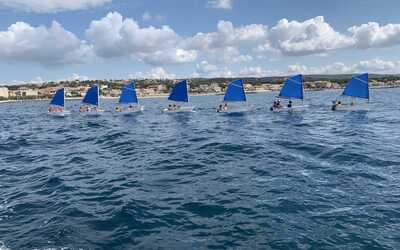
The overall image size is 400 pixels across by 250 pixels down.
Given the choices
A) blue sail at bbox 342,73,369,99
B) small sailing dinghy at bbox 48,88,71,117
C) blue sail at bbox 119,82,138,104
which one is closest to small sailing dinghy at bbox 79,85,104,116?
small sailing dinghy at bbox 48,88,71,117

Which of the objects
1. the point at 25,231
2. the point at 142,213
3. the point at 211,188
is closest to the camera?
the point at 25,231

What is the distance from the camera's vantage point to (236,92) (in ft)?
216

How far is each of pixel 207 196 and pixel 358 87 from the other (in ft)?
167

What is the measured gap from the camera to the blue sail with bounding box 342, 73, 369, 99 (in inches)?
2391

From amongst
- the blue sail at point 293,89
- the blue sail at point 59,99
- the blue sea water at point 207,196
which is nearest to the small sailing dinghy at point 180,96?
the blue sail at point 293,89

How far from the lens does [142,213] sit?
14.7 metres

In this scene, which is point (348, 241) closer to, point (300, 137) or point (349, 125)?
point (300, 137)

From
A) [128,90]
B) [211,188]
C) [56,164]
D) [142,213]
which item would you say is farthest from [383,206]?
[128,90]

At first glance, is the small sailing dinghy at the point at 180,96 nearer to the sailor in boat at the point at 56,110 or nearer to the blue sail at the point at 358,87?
the sailor in boat at the point at 56,110

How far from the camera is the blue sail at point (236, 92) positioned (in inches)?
2564

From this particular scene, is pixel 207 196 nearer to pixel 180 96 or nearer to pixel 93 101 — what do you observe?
pixel 180 96

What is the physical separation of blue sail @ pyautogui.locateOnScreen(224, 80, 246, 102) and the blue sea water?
33.6 m

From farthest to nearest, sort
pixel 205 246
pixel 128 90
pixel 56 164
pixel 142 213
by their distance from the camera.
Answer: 1. pixel 128 90
2. pixel 56 164
3. pixel 142 213
4. pixel 205 246

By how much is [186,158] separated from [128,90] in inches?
2032
